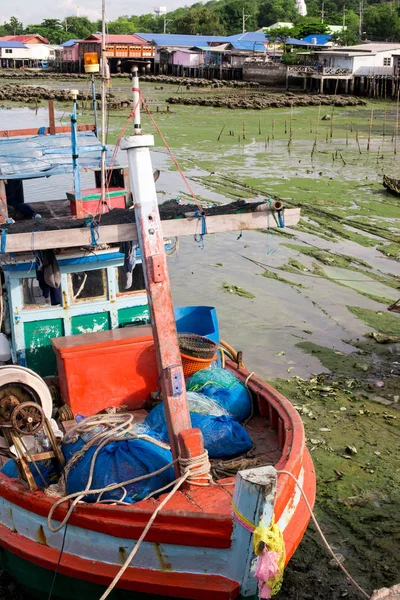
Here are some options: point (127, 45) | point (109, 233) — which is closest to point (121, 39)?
point (127, 45)

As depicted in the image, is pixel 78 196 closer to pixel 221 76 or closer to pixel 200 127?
pixel 200 127

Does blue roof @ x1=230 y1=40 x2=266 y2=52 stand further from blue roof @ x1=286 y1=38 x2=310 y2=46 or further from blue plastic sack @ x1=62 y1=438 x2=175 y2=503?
blue plastic sack @ x1=62 y1=438 x2=175 y2=503

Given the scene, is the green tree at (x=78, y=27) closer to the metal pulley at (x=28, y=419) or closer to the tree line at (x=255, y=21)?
the tree line at (x=255, y=21)

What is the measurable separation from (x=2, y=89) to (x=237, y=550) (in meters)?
69.0

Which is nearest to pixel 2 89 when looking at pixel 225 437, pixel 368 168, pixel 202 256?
pixel 368 168

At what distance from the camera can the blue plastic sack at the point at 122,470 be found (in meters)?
6.23

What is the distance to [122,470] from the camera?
6.27 metres

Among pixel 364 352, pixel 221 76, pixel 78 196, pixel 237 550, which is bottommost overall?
pixel 364 352

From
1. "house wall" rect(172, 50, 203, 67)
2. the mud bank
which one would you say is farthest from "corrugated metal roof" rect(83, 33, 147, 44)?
the mud bank

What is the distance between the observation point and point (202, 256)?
1816 centimetres

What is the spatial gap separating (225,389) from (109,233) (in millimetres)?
2269

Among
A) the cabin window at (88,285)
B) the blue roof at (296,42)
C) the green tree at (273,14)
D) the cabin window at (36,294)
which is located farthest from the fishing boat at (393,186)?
the green tree at (273,14)

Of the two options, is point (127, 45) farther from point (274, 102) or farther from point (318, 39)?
point (274, 102)

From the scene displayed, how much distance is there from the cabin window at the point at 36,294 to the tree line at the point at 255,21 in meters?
81.5
